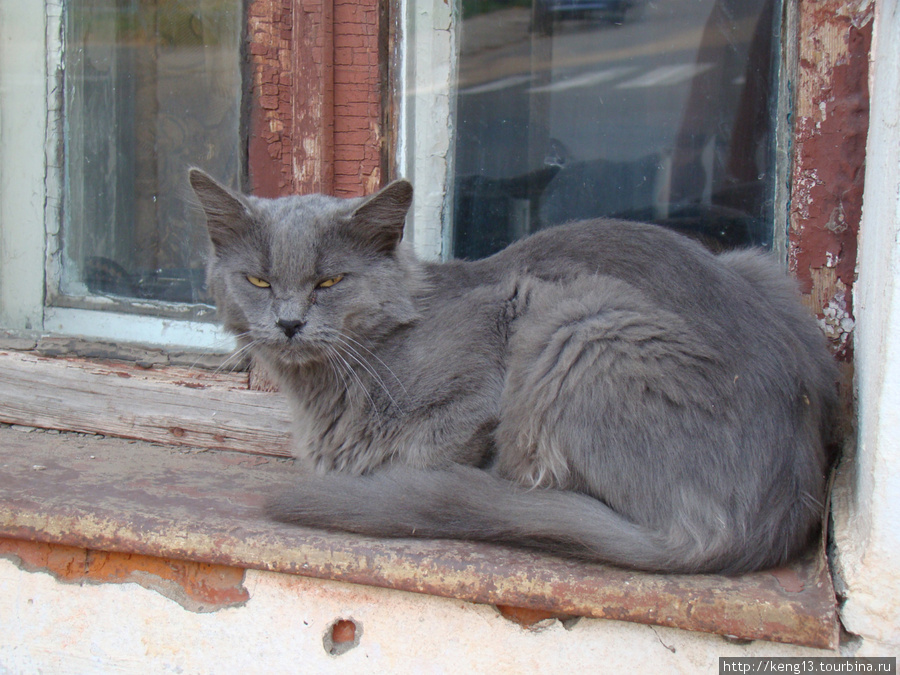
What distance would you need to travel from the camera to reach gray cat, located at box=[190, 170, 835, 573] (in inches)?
61.6

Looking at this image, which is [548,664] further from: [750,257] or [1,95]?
[1,95]

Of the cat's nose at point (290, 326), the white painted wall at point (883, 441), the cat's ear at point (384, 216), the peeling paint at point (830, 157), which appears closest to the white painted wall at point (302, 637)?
the white painted wall at point (883, 441)

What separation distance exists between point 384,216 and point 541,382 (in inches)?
23.1

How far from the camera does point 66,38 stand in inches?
108

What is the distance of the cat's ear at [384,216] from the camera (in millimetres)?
1820

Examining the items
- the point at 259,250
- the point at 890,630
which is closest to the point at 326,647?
the point at 259,250

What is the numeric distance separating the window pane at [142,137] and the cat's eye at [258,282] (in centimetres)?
84

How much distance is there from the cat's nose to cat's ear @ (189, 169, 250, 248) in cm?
28

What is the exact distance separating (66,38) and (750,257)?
2.53 m

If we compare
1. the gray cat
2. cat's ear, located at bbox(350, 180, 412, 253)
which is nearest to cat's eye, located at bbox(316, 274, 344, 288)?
the gray cat

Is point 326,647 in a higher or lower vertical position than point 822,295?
lower

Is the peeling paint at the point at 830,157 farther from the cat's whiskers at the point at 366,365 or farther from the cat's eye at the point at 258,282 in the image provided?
the cat's eye at the point at 258,282

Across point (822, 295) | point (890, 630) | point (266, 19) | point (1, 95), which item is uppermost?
point (266, 19)

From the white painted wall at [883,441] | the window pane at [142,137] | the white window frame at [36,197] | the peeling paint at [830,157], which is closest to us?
the white painted wall at [883,441]
